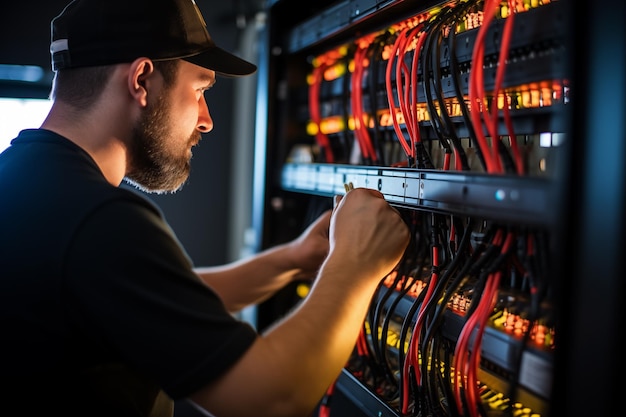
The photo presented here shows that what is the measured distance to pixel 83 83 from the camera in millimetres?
972

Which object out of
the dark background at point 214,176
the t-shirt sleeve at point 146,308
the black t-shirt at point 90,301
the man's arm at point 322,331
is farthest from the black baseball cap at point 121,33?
the dark background at point 214,176

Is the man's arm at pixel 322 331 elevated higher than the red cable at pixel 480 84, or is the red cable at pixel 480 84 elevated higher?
the red cable at pixel 480 84

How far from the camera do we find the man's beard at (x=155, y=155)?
39.5 inches

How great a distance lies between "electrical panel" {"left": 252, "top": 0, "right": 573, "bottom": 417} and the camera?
0.73 metres

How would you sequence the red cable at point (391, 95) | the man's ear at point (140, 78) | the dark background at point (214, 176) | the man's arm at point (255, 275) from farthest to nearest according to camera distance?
1. the dark background at point (214, 176)
2. the man's arm at point (255, 275)
3. the red cable at point (391, 95)
4. the man's ear at point (140, 78)

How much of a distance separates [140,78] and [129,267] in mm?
385

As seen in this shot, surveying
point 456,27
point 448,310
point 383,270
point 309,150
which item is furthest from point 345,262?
point 309,150

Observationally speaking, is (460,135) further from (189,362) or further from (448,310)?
(189,362)

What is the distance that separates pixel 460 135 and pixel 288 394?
1.78ft

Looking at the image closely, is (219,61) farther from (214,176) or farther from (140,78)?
(214,176)

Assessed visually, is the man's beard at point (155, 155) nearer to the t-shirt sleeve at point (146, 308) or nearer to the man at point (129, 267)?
the man at point (129, 267)

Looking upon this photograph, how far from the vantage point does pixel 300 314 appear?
0.83m

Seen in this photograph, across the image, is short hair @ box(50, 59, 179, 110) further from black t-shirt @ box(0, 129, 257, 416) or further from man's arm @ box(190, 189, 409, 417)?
man's arm @ box(190, 189, 409, 417)

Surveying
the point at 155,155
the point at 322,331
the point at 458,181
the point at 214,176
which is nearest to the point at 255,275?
the point at 155,155
